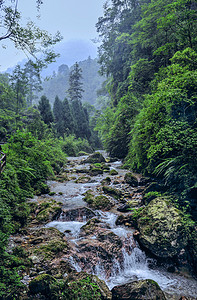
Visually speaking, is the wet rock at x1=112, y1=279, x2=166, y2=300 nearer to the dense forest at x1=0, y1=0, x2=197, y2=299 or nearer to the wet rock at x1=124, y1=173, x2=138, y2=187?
the dense forest at x1=0, y1=0, x2=197, y2=299

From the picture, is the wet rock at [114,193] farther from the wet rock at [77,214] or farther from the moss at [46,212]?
the moss at [46,212]

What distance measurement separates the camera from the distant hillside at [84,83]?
368 feet

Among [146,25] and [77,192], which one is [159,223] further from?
[146,25]

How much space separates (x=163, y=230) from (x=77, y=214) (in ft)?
11.1

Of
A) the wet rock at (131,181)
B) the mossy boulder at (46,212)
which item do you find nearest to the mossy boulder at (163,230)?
the mossy boulder at (46,212)

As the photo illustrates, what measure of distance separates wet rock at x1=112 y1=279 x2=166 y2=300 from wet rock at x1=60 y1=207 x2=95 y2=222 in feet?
10.8

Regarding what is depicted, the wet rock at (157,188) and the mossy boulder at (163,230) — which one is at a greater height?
the wet rock at (157,188)

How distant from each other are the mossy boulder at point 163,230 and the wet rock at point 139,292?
127 cm

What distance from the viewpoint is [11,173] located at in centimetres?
615

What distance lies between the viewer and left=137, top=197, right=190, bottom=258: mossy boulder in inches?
171

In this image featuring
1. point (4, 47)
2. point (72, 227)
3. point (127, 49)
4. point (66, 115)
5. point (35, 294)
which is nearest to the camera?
point (35, 294)

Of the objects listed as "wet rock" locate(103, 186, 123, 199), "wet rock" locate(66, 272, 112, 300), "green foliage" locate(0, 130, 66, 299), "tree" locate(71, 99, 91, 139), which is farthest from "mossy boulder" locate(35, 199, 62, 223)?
"tree" locate(71, 99, 91, 139)

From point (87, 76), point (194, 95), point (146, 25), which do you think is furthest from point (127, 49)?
point (87, 76)

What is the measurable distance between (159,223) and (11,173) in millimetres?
5384
